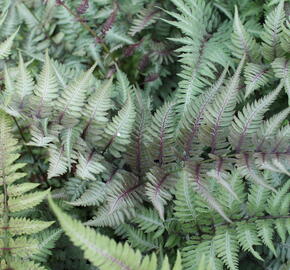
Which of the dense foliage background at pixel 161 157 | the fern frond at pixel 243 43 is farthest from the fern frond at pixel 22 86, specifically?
the fern frond at pixel 243 43

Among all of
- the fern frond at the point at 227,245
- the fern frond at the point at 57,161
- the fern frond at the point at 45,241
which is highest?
the fern frond at the point at 57,161

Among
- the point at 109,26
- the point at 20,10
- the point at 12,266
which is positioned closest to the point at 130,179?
the point at 12,266

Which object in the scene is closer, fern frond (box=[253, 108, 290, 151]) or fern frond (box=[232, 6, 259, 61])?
fern frond (box=[253, 108, 290, 151])

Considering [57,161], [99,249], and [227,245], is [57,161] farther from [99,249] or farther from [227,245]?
[227,245]

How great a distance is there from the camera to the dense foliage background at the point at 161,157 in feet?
7.32

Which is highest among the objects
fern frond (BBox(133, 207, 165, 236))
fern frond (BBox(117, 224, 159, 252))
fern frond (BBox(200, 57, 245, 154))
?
fern frond (BBox(200, 57, 245, 154))

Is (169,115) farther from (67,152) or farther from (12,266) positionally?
(12,266)

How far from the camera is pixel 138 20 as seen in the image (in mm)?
3023

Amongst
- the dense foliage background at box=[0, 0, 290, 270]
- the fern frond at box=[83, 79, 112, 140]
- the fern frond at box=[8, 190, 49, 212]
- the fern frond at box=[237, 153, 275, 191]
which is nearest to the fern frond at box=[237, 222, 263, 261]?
the dense foliage background at box=[0, 0, 290, 270]

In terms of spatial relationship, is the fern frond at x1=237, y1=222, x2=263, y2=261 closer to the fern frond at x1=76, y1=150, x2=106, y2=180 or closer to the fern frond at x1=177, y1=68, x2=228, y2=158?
the fern frond at x1=177, y1=68, x2=228, y2=158

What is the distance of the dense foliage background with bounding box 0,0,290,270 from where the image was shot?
7.32ft

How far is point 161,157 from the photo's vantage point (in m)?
2.45

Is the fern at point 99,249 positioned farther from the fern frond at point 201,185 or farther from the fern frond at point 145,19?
the fern frond at point 145,19

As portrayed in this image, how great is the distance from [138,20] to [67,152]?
122cm
